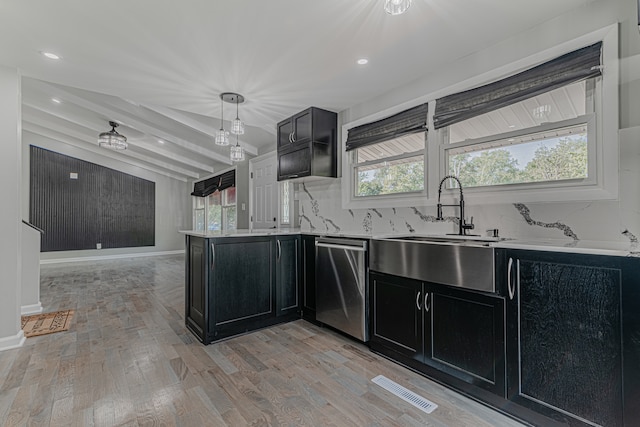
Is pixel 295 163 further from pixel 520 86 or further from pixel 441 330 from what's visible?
pixel 441 330

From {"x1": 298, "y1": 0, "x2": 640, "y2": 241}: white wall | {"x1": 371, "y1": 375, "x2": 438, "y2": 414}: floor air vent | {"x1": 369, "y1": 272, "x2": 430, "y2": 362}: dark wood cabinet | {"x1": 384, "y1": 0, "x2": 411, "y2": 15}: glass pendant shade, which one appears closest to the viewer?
{"x1": 384, "y1": 0, "x2": 411, "y2": 15}: glass pendant shade

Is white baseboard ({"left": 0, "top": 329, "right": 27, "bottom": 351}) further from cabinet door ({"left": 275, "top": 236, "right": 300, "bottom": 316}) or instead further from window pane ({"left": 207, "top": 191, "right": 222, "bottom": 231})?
window pane ({"left": 207, "top": 191, "right": 222, "bottom": 231})

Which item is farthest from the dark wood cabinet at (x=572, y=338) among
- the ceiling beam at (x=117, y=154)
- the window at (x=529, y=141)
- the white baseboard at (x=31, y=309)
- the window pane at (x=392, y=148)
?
the ceiling beam at (x=117, y=154)

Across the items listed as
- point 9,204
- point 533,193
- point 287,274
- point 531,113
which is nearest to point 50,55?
point 9,204

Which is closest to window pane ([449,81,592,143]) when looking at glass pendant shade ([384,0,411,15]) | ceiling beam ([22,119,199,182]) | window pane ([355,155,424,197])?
window pane ([355,155,424,197])

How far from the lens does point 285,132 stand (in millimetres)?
3910

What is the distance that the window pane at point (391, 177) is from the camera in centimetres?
286

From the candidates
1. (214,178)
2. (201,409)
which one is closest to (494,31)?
(201,409)

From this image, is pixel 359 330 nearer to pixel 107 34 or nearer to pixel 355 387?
pixel 355 387

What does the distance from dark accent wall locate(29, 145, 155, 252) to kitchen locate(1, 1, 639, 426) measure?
6469 mm

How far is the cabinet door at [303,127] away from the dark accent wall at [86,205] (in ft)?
22.1

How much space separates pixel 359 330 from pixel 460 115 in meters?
2.01

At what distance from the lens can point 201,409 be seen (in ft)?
5.78

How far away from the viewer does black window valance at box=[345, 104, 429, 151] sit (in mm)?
2736
